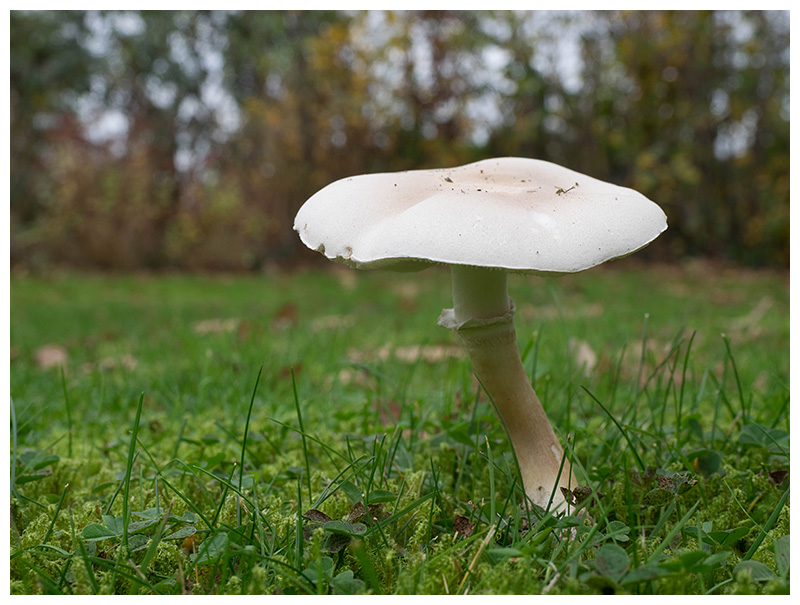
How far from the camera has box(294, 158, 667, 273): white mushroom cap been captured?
3.59ft

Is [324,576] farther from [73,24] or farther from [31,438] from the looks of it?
[73,24]

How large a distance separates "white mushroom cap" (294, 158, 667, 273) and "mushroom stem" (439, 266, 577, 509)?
0.52ft

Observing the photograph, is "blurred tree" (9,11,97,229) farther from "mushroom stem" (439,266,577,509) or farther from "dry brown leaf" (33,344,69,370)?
"mushroom stem" (439,266,577,509)

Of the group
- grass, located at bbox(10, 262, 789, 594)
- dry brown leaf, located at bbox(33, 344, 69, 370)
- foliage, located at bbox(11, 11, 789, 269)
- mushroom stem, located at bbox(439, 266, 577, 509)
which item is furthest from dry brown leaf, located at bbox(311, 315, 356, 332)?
foliage, located at bbox(11, 11, 789, 269)

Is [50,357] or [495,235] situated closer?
[495,235]

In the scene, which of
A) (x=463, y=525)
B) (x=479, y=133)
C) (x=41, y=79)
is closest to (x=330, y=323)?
(x=463, y=525)

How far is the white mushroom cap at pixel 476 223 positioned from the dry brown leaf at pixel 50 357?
8.72ft

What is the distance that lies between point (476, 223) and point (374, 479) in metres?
0.76

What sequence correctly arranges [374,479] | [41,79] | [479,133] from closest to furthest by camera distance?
[374,479]
[479,133]
[41,79]

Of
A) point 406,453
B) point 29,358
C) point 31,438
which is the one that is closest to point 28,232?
point 29,358

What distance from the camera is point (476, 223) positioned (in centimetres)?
113

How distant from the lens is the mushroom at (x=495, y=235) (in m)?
1.10

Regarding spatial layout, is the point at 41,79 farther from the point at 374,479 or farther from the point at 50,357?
the point at 374,479

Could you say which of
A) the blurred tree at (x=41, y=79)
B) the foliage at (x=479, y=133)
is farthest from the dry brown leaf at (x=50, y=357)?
the blurred tree at (x=41, y=79)
